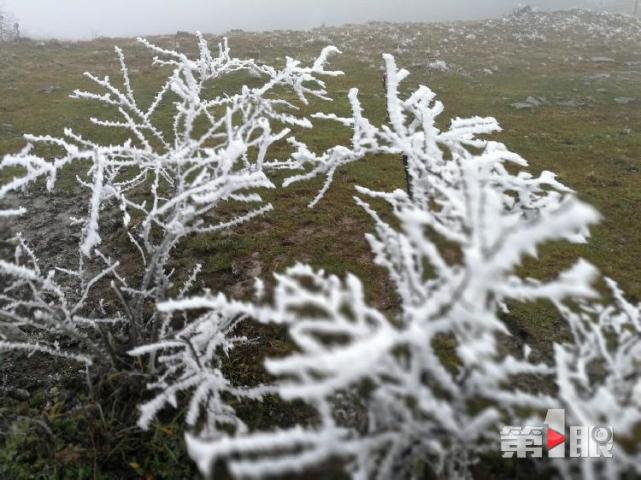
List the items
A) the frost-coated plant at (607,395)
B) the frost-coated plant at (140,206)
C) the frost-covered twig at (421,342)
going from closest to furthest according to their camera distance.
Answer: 1. the frost-covered twig at (421,342)
2. the frost-coated plant at (607,395)
3. the frost-coated plant at (140,206)

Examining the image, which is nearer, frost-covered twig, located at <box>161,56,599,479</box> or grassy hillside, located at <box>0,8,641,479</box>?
frost-covered twig, located at <box>161,56,599,479</box>

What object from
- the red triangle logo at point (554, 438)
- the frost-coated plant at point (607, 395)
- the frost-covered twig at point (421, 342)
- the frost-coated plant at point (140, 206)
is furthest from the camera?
the frost-coated plant at point (140, 206)

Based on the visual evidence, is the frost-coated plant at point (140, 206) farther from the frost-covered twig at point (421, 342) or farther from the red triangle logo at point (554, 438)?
the red triangle logo at point (554, 438)

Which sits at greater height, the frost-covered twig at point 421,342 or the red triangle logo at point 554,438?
the frost-covered twig at point 421,342

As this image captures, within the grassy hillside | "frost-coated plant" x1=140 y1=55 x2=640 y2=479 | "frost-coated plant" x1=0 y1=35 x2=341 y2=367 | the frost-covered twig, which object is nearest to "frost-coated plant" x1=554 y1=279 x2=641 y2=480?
"frost-coated plant" x1=140 y1=55 x2=640 y2=479

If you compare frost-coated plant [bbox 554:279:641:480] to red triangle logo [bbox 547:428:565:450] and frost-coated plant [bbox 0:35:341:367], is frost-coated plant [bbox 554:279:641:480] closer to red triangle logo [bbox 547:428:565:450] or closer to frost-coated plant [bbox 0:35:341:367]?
red triangle logo [bbox 547:428:565:450]

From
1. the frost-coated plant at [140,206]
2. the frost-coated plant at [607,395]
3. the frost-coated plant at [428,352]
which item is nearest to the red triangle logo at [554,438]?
the frost-coated plant at [607,395]

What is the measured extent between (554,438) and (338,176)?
7336mm

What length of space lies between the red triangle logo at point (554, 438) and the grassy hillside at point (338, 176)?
202 centimetres

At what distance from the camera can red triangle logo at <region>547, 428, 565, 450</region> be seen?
3479mm

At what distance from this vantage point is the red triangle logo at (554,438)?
→ 11.4ft

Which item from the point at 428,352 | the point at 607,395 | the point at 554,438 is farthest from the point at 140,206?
the point at 607,395

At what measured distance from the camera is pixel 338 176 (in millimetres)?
10141

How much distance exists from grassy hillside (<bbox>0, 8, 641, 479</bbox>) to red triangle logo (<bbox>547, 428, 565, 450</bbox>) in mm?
2016
